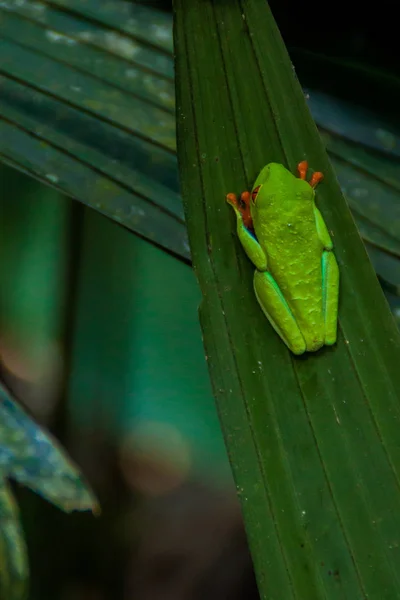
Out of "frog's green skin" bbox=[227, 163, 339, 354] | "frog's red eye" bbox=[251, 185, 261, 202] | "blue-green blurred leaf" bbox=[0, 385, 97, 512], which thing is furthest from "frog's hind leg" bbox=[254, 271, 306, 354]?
"blue-green blurred leaf" bbox=[0, 385, 97, 512]

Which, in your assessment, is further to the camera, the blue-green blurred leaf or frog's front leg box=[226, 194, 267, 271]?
the blue-green blurred leaf

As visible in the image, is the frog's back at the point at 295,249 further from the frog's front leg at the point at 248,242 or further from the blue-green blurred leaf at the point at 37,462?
the blue-green blurred leaf at the point at 37,462

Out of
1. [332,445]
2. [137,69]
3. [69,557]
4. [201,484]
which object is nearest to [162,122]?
[137,69]

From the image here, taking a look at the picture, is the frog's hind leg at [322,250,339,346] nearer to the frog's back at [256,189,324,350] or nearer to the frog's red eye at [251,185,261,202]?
the frog's back at [256,189,324,350]

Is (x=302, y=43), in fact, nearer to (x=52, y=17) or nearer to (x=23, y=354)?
(x=52, y=17)

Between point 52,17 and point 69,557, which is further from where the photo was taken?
point 69,557

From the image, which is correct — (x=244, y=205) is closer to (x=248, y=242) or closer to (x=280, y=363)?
(x=248, y=242)
